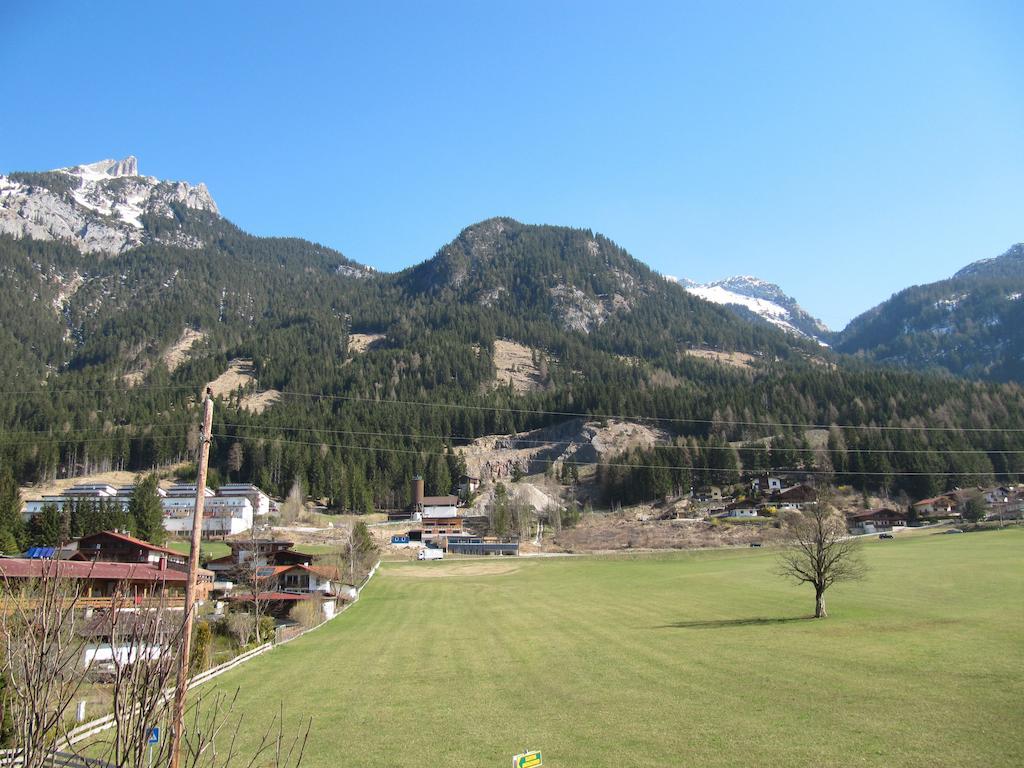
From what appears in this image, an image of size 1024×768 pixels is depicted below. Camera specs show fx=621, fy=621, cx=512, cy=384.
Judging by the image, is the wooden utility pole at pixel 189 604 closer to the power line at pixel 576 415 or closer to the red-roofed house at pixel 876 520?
the red-roofed house at pixel 876 520

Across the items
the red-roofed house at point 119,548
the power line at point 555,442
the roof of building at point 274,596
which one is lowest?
the roof of building at point 274,596

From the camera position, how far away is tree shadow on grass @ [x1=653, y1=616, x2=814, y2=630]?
35.4 metres

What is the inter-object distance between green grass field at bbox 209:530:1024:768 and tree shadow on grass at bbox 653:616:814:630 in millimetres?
233

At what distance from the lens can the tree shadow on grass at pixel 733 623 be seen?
35.4m

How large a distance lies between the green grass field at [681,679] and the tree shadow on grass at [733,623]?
0.23 m

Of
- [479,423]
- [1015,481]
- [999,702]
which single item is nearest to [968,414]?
[1015,481]

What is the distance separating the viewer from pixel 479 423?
176 meters

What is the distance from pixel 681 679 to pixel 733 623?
13897 millimetres

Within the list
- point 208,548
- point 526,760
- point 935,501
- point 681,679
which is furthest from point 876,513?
point 526,760

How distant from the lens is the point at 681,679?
2414 centimetres

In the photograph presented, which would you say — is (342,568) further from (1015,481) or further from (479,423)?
(1015,481)

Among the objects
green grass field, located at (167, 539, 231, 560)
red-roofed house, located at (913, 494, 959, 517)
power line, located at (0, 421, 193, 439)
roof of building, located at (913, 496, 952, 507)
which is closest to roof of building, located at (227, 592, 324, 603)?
green grass field, located at (167, 539, 231, 560)

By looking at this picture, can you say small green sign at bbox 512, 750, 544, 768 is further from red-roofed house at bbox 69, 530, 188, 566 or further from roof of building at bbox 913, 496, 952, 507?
roof of building at bbox 913, 496, 952, 507

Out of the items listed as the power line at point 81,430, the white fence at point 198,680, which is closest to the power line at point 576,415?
the power line at point 81,430
